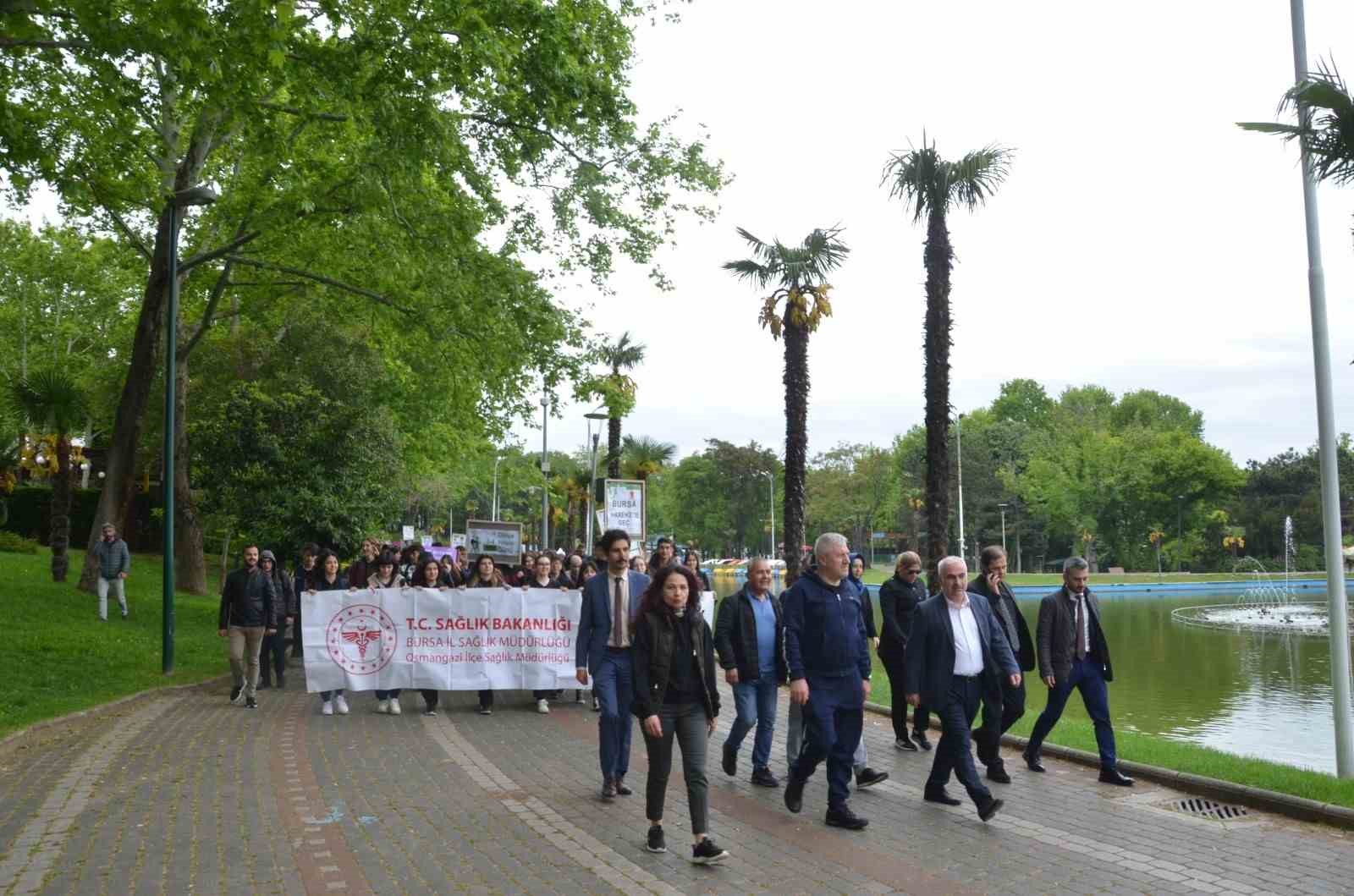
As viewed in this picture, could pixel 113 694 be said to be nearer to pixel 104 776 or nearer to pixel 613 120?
pixel 104 776

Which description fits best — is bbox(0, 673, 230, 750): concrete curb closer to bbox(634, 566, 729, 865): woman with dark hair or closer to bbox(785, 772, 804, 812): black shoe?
bbox(634, 566, 729, 865): woman with dark hair

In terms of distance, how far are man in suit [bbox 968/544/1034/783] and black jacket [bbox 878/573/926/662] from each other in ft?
3.50

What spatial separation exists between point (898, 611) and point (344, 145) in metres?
12.1

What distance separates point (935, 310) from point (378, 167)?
41.2ft

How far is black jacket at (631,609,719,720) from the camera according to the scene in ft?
21.9

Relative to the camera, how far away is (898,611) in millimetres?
10500

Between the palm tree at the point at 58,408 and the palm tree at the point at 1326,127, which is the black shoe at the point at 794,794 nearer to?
the palm tree at the point at 1326,127

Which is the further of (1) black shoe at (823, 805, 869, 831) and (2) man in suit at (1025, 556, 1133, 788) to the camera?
(2) man in suit at (1025, 556, 1133, 788)

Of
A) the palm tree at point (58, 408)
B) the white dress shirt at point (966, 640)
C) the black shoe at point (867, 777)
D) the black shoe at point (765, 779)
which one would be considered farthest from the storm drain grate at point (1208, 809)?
the palm tree at point (58, 408)

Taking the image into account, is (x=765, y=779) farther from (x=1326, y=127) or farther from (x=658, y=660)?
(x=1326, y=127)

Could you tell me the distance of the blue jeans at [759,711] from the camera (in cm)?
902

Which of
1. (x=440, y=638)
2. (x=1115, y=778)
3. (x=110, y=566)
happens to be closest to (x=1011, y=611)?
(x=1115, y=778)

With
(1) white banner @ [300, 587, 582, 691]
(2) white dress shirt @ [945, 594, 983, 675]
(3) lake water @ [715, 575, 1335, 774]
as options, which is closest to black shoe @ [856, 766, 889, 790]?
(2) white dress shirt @ [945, 594, 983, 675]

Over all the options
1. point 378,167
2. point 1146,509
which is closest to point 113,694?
point 378,167
